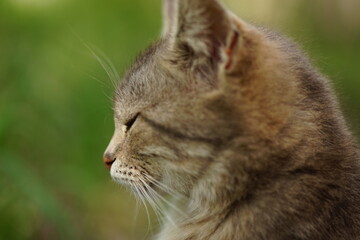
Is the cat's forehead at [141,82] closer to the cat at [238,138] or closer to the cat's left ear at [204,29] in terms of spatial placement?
the cat at [238,138]

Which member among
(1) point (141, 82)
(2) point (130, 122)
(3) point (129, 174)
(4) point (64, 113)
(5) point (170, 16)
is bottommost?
(4) point (64, 113)

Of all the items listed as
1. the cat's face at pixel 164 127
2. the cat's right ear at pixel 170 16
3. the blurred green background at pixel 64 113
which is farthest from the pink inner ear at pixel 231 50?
the blurred green background at pixel 64 113

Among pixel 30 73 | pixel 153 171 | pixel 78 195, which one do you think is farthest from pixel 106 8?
pixel 153 171

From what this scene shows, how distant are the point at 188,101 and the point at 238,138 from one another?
22 centimetres

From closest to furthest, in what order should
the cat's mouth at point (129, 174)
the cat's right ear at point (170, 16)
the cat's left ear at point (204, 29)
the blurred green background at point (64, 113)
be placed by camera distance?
the cat's left ear at point (204, 29), the cat's right ear at point (170, 16), the cat's mouth at point (129, 174), the blurred green background at point (64, 113)

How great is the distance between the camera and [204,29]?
258 cm

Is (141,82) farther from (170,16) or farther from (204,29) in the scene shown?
(204,29)

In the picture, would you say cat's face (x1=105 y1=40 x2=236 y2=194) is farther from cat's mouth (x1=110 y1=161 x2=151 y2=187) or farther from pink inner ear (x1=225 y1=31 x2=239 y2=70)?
pink inner ear (x1=225 y1=31 x2=239 y2=70)

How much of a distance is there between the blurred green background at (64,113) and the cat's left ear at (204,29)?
2.35ft

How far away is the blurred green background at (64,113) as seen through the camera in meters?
3.72

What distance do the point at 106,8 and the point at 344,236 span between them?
11.7 feet

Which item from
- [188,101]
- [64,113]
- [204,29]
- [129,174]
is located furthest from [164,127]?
[64,113]

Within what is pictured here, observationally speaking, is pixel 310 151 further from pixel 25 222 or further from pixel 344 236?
pixel 25 222

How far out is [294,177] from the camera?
2.71m
